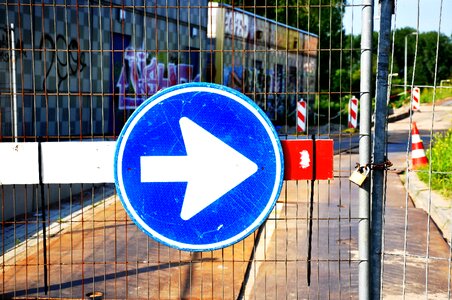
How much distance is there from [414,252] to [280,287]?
7.36 feet

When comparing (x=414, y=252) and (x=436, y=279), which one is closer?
(x=436, y=279)

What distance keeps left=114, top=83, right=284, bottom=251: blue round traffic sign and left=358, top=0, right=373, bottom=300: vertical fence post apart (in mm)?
579

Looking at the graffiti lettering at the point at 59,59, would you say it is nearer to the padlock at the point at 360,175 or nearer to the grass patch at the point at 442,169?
the grass patch at the point at 442,169

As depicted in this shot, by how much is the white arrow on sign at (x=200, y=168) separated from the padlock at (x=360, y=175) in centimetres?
64

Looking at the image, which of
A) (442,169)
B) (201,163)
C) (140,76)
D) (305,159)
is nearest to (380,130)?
(305,159)

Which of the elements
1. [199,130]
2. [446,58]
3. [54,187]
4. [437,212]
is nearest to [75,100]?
[54,187]

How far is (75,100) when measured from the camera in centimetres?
1440

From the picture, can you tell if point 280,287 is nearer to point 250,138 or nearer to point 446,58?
point 250,138

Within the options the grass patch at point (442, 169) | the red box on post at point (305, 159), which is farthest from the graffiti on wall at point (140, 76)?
the red box on post at point (305, 159)

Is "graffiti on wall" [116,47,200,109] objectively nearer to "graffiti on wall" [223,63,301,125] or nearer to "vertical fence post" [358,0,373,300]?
"graffiti on wall" [223,63,301,125]

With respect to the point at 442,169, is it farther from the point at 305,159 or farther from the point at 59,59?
the point at 305,159

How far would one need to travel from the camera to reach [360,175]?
11.8 feet

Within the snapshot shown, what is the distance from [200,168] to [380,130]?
999mm

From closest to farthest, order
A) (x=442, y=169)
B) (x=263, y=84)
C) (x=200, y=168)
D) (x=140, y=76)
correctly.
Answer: (x=200, y=168), (x=263, y=84), (x=442, y=169), (x=140, y=76)
